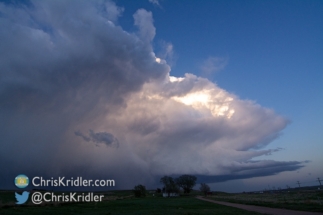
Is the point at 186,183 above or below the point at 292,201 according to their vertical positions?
above

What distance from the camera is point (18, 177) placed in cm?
3156

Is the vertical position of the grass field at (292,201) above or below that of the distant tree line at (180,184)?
below

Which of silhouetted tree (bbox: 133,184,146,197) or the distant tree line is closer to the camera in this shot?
silhouetted tree (bbox: 133,184,146,197)

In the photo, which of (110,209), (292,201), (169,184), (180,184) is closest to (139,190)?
(169,184)

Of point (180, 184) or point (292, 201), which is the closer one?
point (292, 201)

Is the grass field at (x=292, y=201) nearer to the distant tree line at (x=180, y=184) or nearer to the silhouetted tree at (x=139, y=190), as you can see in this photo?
the silhouetted tree at (x=139, y=190)

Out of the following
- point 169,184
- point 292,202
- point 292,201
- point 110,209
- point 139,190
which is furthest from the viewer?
point 169,184

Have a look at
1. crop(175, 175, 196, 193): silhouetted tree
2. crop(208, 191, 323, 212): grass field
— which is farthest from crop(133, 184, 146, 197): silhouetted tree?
crop(175, 175, 196, 193): silhouetted tree

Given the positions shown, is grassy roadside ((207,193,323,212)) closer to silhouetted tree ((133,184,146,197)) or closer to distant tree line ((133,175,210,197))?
silhouetted tree ((133,184,146,197))

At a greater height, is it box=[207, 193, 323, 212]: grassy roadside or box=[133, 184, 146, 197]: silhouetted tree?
box=[133, 184, 146, 197]: silhouetted tree

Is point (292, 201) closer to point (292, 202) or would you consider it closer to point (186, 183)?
point (292, 202)

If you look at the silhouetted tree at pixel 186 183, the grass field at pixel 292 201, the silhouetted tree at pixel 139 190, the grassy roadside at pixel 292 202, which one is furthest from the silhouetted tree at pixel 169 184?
the grassy roadside at pixel 292 202

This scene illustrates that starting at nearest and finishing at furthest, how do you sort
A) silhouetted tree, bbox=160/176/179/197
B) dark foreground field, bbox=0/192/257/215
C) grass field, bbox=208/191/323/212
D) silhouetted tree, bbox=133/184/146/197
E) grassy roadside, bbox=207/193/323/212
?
dark foreground field, bbox=0/192/257/215 → grassy roadside, bbox=207/193/323/212 → grass field, bbox=208/191/323/212 → silhouetted tree, bbox=133/184/146/197 → silhouetted tree, bbox=160/176/179/197

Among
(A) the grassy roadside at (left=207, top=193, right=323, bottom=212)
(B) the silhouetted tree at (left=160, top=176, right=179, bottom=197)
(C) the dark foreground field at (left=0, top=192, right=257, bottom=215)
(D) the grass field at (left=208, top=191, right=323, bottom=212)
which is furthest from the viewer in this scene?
(B) the silhouetted tree at (left=160, top=176, right=179, bottom=197)
